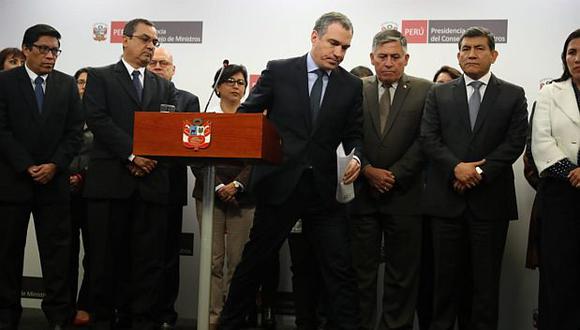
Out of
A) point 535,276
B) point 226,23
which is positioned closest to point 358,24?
point 226,23

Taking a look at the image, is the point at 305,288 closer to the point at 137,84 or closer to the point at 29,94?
the point at 137,84

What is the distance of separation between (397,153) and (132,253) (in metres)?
1.77

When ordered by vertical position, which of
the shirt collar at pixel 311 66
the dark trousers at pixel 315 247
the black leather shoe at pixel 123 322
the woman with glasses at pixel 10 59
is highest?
the woman with glasses at pixel 10 59

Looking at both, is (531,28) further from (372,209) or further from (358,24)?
(372,209)

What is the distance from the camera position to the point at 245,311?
3.46 metres

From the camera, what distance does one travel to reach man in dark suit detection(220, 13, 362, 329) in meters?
3.44

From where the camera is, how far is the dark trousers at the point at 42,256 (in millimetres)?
4277

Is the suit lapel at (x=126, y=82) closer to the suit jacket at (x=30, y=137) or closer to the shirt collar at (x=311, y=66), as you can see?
the suit jacket at (x=30, y=137)

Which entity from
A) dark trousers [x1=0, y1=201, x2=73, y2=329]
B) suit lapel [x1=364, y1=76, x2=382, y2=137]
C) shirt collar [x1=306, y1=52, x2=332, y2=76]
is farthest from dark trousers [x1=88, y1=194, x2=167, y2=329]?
suit lapel [x1=364, y1=76, x2=382, y2=137]

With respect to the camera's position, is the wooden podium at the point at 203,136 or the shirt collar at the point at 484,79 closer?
the wooden podium at the point at 203,136

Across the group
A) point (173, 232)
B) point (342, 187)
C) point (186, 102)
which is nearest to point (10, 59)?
point (186, 102)

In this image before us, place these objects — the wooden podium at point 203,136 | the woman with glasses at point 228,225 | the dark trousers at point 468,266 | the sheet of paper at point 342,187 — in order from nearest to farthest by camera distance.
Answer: the wooden podium at point 203,136 < the sheet of paper at point 342,187 < the dark trousers at point 468,266 < the woman with glasses at point 228,225

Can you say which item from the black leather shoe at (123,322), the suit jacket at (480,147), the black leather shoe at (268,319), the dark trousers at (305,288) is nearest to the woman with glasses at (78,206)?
the black leather shoe at (123,322)

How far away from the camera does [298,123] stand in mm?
3537
